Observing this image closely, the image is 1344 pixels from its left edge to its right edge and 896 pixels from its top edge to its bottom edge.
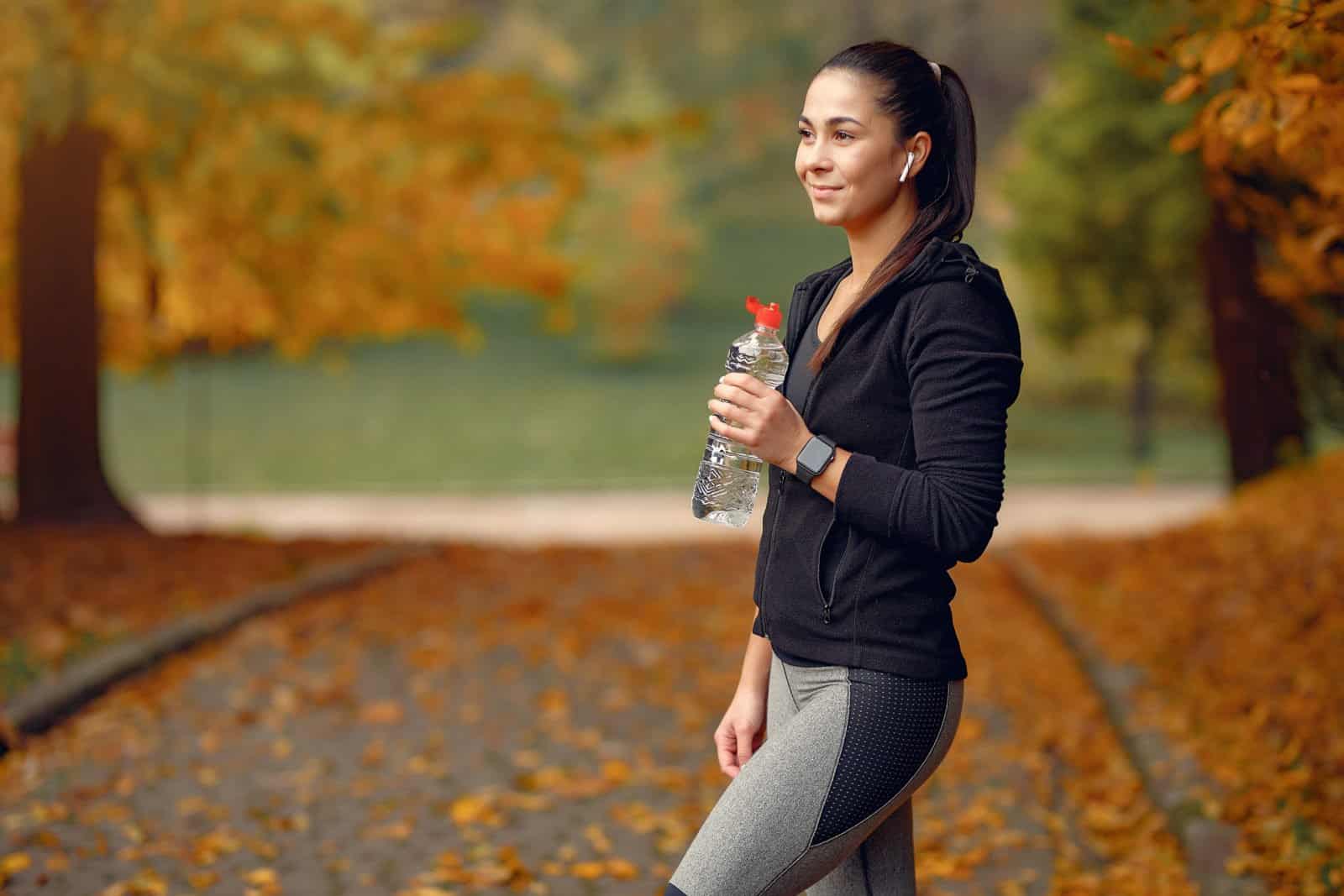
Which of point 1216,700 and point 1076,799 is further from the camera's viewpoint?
point 1216,700

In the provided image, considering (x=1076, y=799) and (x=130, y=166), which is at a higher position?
(x=130, y=166)

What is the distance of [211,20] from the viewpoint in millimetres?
9734

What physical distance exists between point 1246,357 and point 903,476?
10.6m

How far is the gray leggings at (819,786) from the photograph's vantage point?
2.27 meters

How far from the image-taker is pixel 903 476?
2188mm

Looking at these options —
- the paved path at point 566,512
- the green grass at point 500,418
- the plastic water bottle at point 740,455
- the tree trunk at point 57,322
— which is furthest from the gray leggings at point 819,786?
the green grass at point 500,418

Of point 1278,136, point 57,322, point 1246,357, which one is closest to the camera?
point 1278,136

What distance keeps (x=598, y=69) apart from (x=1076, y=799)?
33.8 metres

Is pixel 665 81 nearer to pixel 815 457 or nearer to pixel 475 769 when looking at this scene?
pixel 475 769

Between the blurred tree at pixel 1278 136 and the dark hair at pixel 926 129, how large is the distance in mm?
1122

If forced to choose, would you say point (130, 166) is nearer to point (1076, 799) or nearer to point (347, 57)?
point (347, 57)

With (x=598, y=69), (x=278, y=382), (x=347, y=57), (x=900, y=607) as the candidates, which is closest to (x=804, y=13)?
(x=598, y=69)

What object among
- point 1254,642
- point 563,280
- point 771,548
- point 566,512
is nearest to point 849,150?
point 771,548

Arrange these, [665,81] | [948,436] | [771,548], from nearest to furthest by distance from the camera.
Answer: [948,436] → [771,548] → [665,81]
